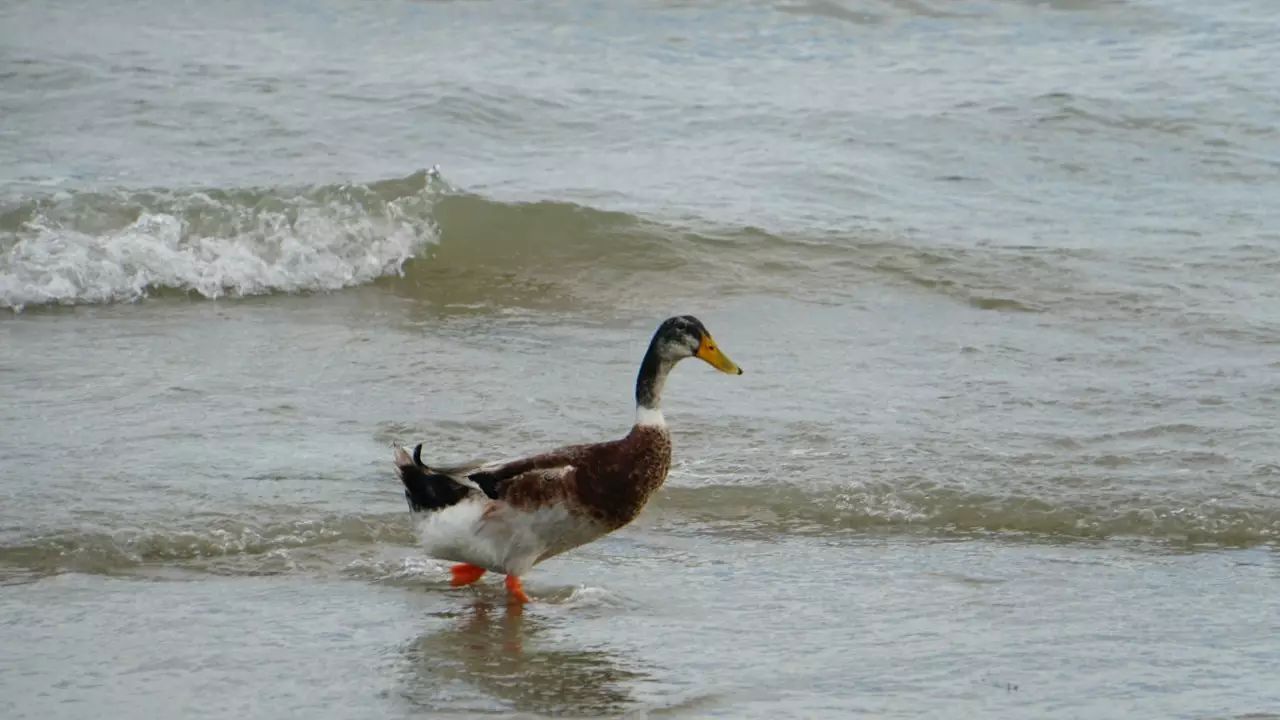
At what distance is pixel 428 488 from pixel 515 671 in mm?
1012

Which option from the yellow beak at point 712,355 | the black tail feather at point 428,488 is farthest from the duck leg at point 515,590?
the yellow beak at point 712,355

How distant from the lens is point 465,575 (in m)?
7.07

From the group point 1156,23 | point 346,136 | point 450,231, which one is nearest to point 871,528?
point 450,231

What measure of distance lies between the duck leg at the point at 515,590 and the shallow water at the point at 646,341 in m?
0.13

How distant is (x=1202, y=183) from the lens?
14.2 meters

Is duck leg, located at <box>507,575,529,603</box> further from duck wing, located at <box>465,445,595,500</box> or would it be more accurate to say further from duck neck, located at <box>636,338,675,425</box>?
duck neck, located at <box>636,338,675,425</box>

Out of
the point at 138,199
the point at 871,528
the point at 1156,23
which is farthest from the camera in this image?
the point at 1156,23

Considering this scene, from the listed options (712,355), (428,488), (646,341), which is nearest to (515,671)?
(428,488)

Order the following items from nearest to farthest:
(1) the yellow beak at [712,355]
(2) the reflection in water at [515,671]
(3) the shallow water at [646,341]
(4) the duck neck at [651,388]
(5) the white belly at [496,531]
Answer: (2) the reflection in water at [515,671] < (3) the shallow water at [646,341] < (5) the white belly at [496,531] < (4) the duck neck at [651,388] < (1) the yellow beak at [712,355]

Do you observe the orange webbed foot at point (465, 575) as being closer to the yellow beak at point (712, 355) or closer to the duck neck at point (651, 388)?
the duck neck at point (651, 388)

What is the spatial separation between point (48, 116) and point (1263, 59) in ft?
35.7

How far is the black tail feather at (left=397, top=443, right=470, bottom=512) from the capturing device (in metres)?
6.77

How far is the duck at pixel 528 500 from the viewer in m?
6.73

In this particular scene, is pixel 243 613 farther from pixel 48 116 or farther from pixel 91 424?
pixel 48 116
